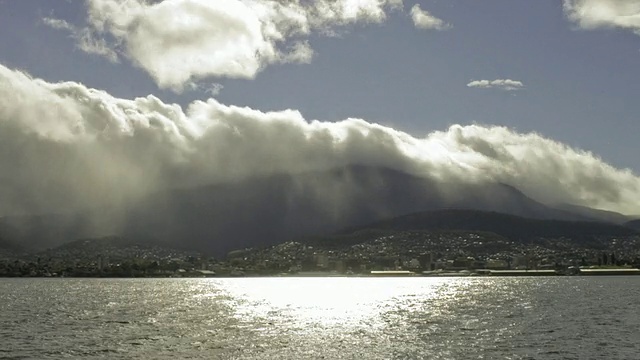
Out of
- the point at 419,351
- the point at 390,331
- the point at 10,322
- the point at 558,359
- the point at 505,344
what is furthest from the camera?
the point at 10,322

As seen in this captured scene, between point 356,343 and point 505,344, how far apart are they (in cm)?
2223

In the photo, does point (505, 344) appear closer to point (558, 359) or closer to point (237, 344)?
point (558, 359)

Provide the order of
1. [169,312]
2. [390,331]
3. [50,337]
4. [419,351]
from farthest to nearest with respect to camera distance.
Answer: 1. [169,312]
2. [390,331]
3. [50,337]
4. [419,351]

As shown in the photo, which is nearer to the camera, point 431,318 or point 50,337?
point 50,337

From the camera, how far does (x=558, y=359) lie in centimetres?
9212

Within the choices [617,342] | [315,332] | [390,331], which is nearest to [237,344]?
[315,332]

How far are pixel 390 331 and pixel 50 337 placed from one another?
5783cm

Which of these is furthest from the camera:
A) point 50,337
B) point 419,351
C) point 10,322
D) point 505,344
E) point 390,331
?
point 10,322

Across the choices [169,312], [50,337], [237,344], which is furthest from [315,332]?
[169,312]

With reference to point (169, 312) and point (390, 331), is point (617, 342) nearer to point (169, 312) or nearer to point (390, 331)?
point (390, 331)

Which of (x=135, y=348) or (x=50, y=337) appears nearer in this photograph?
(x=135, y=348)

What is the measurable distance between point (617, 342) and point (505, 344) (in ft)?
52.7

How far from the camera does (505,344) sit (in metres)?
109

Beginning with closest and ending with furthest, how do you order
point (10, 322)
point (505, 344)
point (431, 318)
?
point (505, 344) → point (10, 322) → point (431, 318)
